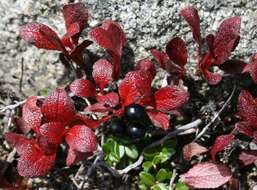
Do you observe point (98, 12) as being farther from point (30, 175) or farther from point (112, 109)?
point (30, 175)

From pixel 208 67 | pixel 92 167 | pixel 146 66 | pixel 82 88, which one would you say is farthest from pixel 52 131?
pixel 208 67

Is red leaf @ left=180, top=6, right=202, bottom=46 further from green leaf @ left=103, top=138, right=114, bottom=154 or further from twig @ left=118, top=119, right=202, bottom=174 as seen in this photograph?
green leaf @ left=103, top=138, right=114, bottom=154

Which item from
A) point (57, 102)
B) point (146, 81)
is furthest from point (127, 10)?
point (57, 102)

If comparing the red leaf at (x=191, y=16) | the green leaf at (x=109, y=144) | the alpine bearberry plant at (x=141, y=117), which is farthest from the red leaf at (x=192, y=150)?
the red leaf at (x=191, y=16)

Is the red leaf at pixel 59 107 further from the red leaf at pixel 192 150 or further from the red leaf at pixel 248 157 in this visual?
the red leaf at pixel 248 157

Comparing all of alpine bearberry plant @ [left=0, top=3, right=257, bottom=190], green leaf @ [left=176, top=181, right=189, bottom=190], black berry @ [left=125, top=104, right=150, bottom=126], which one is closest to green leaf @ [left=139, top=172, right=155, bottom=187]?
alpine bearberry plant @ [left=0, top=3, right=257, bottom=190]

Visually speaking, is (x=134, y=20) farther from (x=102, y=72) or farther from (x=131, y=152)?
(x=131, y=152)
